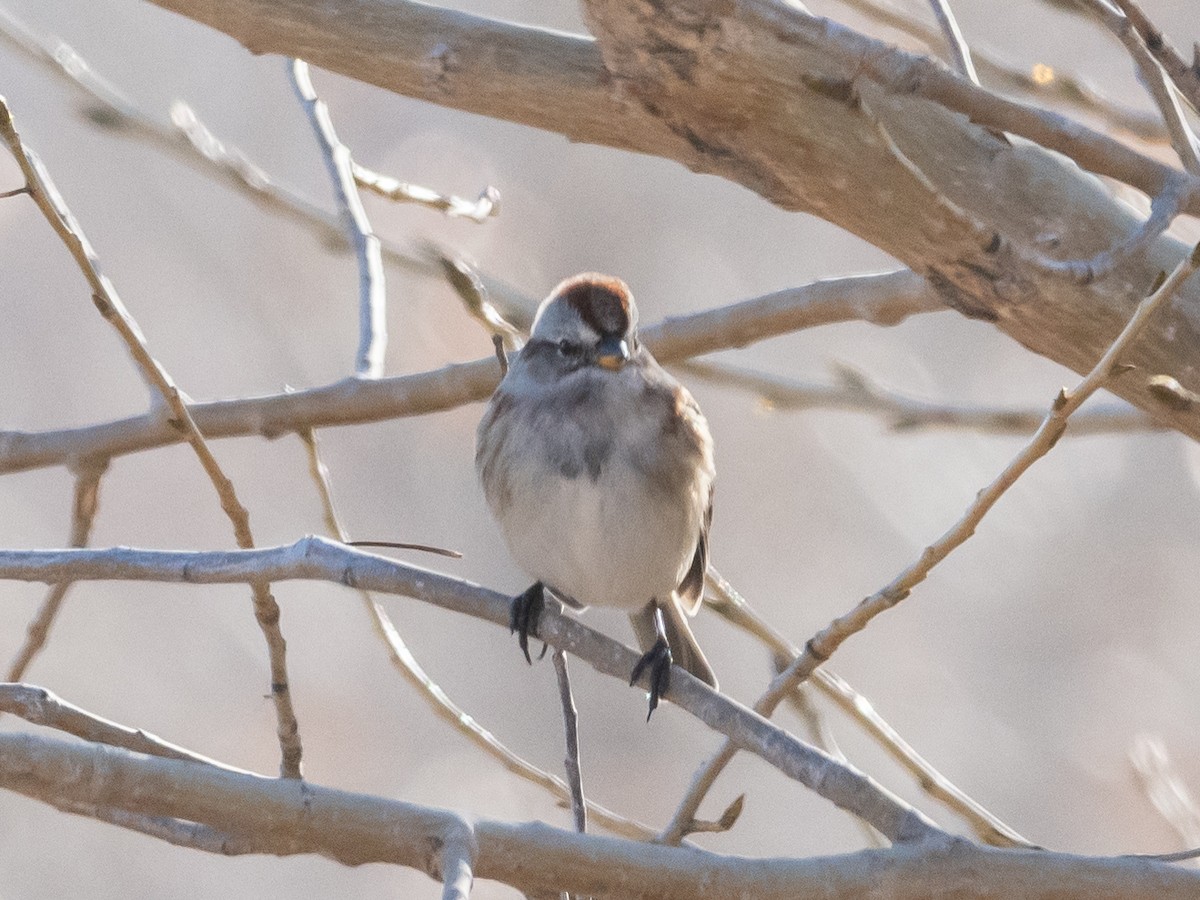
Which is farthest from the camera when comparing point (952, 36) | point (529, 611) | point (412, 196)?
point (412, 196)

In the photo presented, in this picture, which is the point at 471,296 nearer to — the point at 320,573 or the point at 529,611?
the point at 529,611

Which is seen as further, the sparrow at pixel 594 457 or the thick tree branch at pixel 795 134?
the sparrow at pixel 594 457

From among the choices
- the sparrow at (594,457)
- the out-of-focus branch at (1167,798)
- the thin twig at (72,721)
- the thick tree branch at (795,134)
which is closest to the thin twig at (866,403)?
the sparrow at (594,457)

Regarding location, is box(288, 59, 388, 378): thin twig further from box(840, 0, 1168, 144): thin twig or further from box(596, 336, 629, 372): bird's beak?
box(840, 0, 1168, 144): thin twig

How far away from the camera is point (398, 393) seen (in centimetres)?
302

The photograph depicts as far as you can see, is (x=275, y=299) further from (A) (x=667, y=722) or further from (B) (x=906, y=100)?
(B) (x=906, y=100)

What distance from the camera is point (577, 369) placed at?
3098 mm

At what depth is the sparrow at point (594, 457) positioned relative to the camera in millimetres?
3008

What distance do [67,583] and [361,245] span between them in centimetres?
124

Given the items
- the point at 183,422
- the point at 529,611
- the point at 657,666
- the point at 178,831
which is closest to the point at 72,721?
the point at 178,831

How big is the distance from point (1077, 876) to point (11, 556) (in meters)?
1.43

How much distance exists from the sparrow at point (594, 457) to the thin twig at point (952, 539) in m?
0.71

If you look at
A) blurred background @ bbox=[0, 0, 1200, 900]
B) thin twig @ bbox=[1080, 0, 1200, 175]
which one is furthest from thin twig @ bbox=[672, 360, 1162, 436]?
blurred background @ bbox=[0, 0, 1200, 900]

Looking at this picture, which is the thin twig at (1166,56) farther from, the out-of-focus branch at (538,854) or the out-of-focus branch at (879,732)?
the out-of-focus branch at (879,732)
